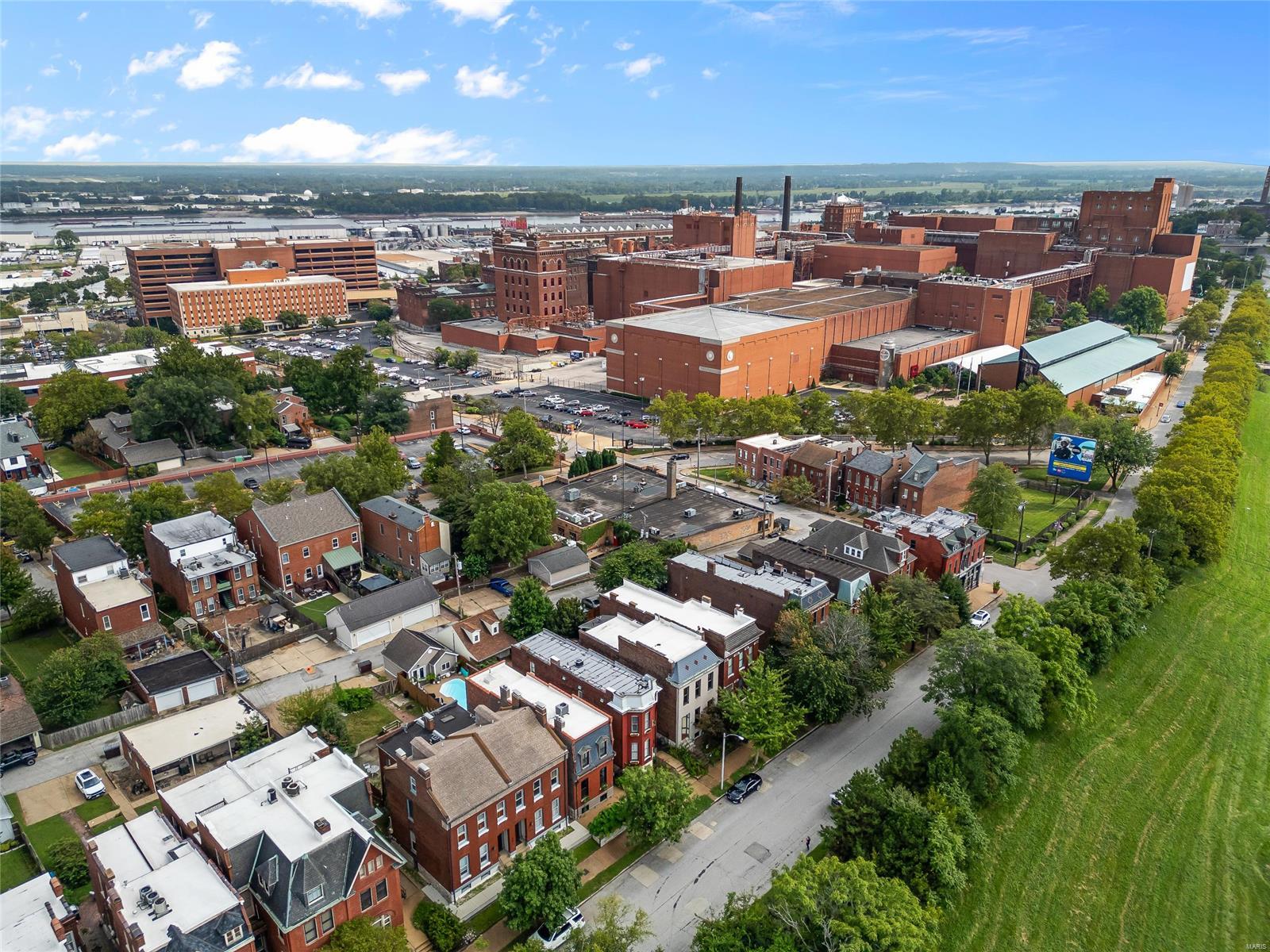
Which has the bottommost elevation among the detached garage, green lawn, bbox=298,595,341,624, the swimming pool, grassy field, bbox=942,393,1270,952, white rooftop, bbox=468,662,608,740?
grassy field, bbox=942,393,1270,952

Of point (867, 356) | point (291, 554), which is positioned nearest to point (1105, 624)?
point (291, 554)

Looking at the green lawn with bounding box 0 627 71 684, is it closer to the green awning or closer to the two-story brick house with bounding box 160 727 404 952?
the green awning

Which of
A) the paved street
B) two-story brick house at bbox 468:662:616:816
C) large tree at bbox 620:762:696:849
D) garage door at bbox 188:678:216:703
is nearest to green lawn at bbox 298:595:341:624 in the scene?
garage door at bbox 188:678:216:703

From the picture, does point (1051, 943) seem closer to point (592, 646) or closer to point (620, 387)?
point (592, 646)

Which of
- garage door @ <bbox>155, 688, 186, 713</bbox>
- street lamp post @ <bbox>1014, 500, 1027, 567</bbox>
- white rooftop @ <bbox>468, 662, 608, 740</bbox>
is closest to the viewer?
white rooftop @ <bbox>468, 662, 608, 740</bbox>

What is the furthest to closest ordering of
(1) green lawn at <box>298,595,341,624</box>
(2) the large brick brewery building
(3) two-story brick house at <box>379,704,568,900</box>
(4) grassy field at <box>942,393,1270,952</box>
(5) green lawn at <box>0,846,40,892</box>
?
(2) the large brick brewery building
(1) green lawn at <box>298,595,341,624</box>
(5) green lawn at <box>0,846,40,892</box>
(4) grassy field at <box>942,393,1270,952</box>
(3) two-story brick house at <box>379,704,568,900</box>
